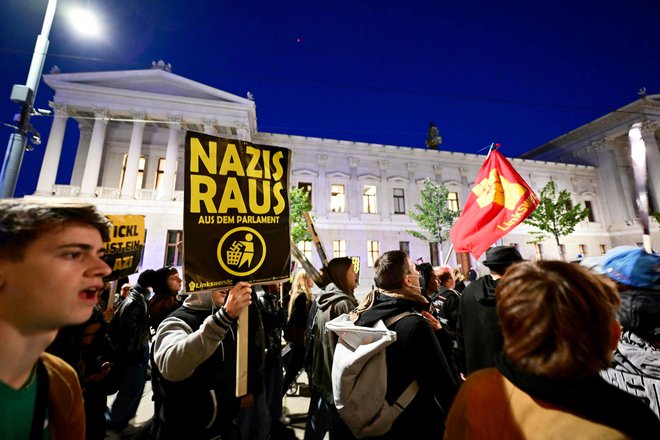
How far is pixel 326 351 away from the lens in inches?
100

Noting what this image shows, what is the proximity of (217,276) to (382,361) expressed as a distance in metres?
1.30

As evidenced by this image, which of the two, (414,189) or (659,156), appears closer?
(414,189)

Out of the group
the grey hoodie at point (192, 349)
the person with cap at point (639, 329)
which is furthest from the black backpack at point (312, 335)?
the person with cap at point (639, 329)

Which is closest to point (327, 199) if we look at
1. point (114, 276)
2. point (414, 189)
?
point (414, 189)

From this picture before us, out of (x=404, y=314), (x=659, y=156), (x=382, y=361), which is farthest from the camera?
(x=659, y=156)

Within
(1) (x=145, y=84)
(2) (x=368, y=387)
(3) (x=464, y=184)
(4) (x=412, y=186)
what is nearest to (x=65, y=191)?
(1) (x=145, y=84)

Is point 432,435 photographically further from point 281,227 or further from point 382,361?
point 281,227

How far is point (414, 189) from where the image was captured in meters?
22.5

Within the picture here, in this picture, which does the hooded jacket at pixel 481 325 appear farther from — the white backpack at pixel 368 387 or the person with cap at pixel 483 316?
the white backpack at pixel 368 387

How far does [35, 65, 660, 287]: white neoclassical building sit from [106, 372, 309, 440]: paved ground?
1333cm

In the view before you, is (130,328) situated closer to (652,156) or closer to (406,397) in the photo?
(406,397)

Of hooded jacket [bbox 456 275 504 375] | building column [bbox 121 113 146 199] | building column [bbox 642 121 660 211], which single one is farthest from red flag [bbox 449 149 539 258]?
building column [bbox 642 121 660 211]

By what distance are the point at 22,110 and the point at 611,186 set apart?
39.4 meters

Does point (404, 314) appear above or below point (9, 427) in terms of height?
above
